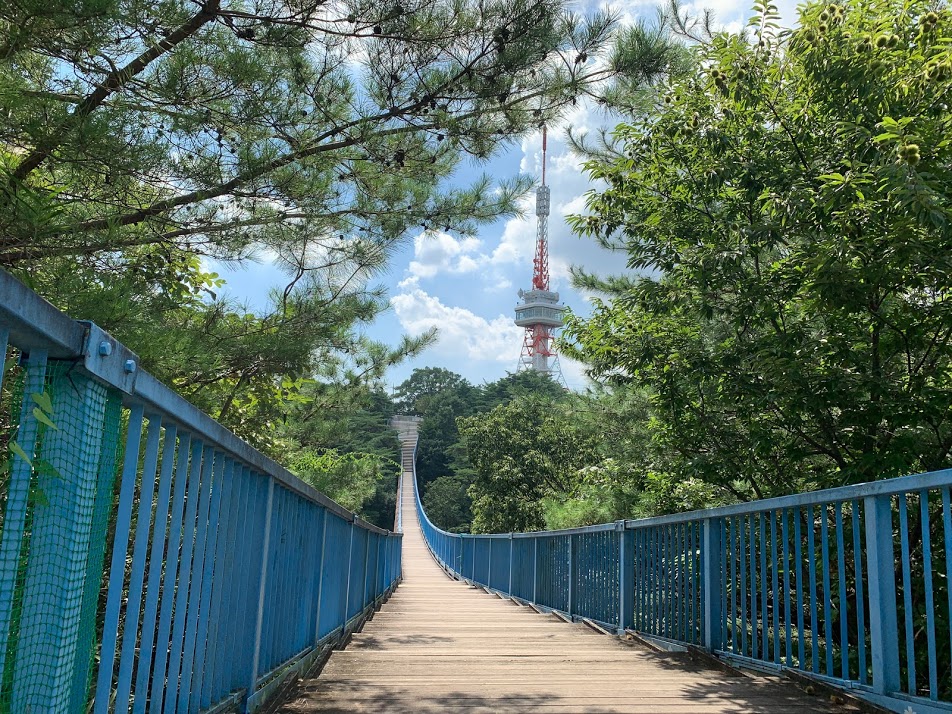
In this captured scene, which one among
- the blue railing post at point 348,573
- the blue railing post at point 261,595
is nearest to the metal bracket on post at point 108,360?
the blue railing post at point 261,595

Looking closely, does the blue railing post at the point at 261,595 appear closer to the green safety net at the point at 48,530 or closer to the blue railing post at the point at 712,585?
the green safety net at the point at 48,530

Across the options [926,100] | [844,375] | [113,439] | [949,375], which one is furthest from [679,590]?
[113,439]

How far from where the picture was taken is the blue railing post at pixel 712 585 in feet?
14.2

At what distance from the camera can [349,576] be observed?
5.62 meters

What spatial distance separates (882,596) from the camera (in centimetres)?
282

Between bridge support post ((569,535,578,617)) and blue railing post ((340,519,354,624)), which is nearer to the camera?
blue railing post ((340,519,354,624))

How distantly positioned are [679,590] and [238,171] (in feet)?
12.1

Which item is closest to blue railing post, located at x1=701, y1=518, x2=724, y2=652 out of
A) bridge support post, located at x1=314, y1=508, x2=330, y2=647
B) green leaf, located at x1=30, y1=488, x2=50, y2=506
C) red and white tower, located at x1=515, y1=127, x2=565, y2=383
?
bridge support post, located at x1=314, y1=508, x2=330, y2=647

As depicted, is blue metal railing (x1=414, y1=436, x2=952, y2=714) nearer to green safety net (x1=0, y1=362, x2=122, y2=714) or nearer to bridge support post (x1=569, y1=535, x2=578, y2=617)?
bridge support post (x1=569, y1=535, x2=578, y2=617)

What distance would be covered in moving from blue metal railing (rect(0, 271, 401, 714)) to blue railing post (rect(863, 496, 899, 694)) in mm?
2231

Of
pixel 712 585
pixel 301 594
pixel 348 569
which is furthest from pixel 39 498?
pixel 348 569

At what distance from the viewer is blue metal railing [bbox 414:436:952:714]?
279 cm

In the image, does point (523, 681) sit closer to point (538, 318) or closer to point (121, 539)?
point (121, 539)

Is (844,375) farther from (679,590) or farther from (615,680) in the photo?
(615,680)
